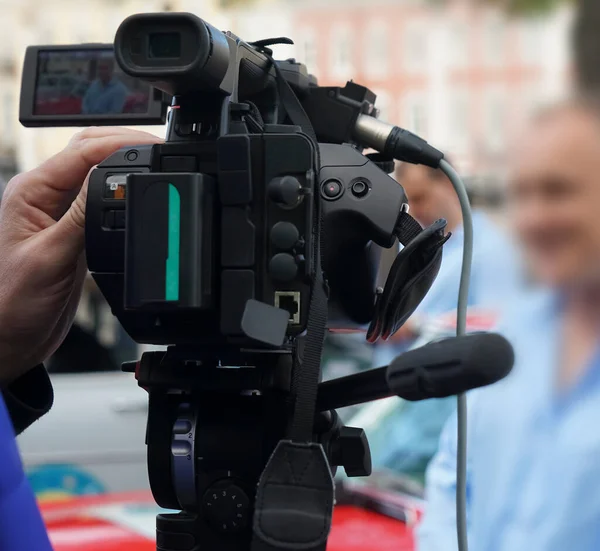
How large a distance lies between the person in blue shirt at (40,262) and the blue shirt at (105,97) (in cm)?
7

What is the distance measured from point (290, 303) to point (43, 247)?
0.44 meters

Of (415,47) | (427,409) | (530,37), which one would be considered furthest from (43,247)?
(415,47)

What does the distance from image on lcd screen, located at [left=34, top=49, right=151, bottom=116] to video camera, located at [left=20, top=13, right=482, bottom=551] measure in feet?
0.80

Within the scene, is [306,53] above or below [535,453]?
above

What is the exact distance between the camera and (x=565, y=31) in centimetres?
150

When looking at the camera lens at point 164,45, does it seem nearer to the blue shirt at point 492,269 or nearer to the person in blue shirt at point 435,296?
the blue shirt at point 492,269

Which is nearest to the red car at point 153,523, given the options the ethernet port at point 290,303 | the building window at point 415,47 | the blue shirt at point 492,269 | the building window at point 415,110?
the blue shirt at point 492,269

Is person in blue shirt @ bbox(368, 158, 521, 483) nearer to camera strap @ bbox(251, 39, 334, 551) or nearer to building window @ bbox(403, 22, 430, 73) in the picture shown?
camera strap @ bbox(251, 39, 334, 551)

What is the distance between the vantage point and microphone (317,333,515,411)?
93 centimetres

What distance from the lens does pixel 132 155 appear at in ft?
3.90

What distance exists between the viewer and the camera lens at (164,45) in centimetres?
107

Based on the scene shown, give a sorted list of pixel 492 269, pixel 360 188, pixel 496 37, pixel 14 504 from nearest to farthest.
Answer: pixel 14 504 → pixel 360 188 → pixel 492 269 → pixel 496 37

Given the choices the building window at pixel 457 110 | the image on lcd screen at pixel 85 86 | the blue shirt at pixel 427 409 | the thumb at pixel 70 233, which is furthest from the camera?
the building window at pixel 457 110

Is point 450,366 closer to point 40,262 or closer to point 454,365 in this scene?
point 454,365
